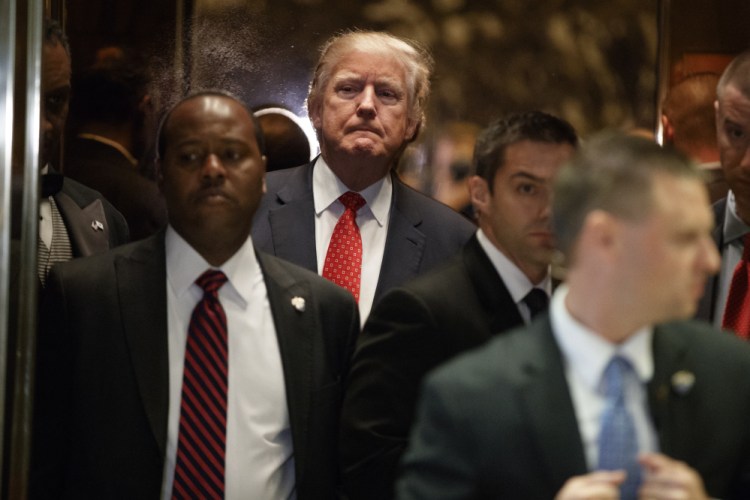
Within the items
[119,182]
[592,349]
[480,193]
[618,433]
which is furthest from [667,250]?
[119,182]

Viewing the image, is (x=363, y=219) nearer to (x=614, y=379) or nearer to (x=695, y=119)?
(x=695, y=119)

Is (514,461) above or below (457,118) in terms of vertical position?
below

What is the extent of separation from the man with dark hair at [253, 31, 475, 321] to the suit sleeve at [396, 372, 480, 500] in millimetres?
923

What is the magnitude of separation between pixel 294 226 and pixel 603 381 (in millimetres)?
1105

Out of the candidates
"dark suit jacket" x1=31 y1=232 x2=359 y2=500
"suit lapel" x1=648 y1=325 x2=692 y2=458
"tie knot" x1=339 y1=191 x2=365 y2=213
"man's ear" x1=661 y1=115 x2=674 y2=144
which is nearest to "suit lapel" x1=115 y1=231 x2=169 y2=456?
"dark suit jacket" x1=31 y1=232 x2=359 y2=500

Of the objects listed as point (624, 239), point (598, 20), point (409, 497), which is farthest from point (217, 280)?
point (598, 20)

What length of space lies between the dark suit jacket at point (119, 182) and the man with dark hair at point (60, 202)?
0.02 meters

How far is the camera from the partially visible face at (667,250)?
5.41 feet

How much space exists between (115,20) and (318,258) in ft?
2.70

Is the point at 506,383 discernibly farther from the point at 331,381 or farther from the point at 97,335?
the point at 97,335

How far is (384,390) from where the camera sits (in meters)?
2.30

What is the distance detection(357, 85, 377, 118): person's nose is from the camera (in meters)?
2.67

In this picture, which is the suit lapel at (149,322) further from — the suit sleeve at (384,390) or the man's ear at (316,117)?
the man's ear at (316,117)

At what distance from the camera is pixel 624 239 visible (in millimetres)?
1649
